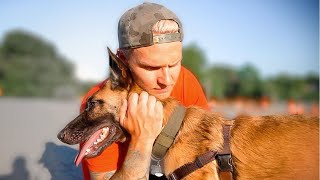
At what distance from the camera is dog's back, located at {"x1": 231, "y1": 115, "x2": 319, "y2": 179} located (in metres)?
3.40

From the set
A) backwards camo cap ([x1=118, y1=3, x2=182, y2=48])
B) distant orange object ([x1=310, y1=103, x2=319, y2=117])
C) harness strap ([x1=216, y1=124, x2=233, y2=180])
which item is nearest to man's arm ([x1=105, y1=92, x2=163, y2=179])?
backwards camo cap ([x1=118, y1=3, x2=182, y2=48])

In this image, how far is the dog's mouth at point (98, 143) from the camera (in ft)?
12.3

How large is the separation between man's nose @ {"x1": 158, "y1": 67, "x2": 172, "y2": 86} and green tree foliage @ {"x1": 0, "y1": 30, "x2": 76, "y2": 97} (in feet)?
192

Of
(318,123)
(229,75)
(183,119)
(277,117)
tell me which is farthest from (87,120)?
(229,75)

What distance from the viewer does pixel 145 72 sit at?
3.67 meters

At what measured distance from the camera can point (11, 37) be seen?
83312 millimetres

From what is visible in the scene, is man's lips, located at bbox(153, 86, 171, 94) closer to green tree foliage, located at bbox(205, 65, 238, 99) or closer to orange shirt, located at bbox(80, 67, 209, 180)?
orange shirt, located at bbox(80, 67, 209, 180)

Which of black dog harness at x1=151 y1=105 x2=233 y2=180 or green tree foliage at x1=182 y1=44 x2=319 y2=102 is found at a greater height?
black dog harness at x1=151 y1=105 x2=233 y2=180

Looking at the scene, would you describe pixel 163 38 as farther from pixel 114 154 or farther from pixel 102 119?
pixel 114 154

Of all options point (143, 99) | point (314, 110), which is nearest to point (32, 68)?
point (314, 110)

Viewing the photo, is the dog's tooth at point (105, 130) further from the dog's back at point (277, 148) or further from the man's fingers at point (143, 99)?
the dog's back at point (277, 148)

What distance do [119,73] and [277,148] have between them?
5.62ft

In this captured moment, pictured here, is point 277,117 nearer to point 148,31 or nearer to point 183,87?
point 183,87

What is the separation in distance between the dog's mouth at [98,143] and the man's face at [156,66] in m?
0.56
